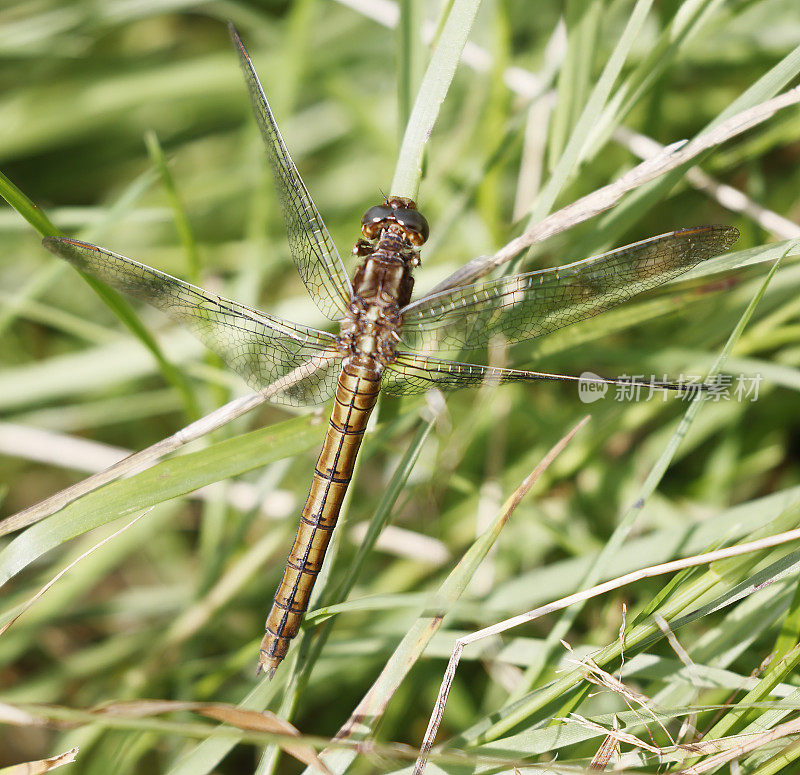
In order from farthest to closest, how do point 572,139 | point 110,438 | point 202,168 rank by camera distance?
point 202,168 → point 110,438 → point 572,139

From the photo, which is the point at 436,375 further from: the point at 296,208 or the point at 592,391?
the point at 592,391

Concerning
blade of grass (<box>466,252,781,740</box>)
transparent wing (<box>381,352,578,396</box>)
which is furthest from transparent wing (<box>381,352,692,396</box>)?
blade of grass (<box>466,252,781,740</box>)

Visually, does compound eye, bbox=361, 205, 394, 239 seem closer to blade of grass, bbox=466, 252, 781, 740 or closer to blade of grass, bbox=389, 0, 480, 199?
blade of grass, bbox=389, 0, 480, 199

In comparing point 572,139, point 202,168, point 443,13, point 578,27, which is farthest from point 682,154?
point 202,168

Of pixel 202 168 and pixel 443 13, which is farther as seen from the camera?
pixel 202 168

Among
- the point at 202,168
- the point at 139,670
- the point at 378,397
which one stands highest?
the point at 202,168

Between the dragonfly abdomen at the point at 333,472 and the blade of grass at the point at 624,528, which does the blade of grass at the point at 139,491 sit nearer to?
the dragonfly abdomen at the point at 333,472

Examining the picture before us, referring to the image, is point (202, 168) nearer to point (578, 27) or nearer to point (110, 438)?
point (110, 438)

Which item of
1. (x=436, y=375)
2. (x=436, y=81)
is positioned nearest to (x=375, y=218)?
(x=436, y=81)
